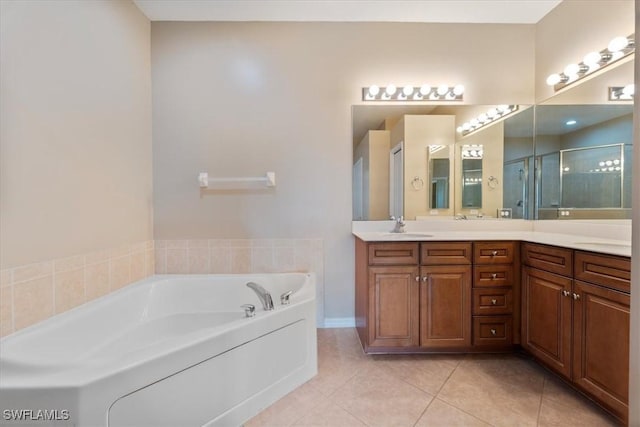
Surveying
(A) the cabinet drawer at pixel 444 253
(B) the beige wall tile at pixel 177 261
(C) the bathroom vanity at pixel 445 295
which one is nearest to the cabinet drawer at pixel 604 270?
(C) the bathroom vanity at pixel 445 295

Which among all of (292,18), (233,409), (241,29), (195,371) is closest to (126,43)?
(241,29)

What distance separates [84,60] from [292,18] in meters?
1.56

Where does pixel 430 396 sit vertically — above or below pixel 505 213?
below

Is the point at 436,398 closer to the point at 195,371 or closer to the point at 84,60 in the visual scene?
the point at 195,371

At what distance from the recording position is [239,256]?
245 centimetres

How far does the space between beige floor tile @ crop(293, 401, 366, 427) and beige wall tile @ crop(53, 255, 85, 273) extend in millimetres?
1462

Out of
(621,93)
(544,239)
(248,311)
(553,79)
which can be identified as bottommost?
(248,311)

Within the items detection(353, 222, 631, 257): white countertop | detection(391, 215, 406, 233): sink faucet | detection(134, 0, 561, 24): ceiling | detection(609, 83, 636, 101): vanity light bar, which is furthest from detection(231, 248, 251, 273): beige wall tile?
detection(609, 83, 636, 101): vanity light bar

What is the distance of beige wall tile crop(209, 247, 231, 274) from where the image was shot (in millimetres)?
2443

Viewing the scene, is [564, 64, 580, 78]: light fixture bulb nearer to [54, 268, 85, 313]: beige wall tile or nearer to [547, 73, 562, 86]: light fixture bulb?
[547, 73, 562, 86]: light fixture bulb

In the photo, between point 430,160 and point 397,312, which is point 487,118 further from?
point 397,312

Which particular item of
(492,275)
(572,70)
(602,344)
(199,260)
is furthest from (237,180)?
(572,70)

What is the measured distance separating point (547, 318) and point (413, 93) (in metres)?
1.97

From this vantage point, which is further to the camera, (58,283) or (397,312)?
(397,312)
